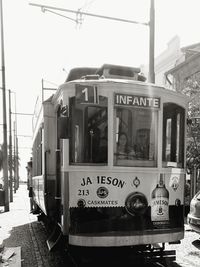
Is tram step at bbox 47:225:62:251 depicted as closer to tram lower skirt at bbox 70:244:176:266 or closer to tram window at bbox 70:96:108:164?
tram lower skirt at bbox 70:244:176:266

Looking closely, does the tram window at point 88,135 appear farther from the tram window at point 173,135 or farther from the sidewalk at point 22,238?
the sidewalk at point 22,238

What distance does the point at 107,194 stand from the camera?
5.32 meters

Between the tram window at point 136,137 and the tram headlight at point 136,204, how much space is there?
19.1 inches

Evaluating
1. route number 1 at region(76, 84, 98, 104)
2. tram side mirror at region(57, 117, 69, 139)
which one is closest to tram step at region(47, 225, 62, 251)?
tram side mirror at region(57, 117, 69, 139)

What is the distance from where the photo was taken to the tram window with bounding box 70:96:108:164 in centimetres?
544

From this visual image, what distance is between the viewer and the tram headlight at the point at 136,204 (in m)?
5.38

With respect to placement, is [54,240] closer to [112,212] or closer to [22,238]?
[112,212]

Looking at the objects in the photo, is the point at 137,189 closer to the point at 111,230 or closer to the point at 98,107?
the point at 111,230

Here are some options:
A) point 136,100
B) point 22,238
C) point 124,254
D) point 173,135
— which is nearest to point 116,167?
point 136,100

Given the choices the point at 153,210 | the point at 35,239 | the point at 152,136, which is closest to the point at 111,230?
the point at 153,210

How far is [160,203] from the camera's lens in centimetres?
552

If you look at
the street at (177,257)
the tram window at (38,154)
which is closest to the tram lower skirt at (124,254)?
the street at (177,257)

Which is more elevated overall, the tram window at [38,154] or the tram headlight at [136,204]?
the tram window at [38,154]

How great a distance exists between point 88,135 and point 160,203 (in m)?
1.53
